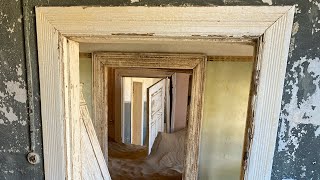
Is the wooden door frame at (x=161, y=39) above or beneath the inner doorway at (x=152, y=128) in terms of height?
above

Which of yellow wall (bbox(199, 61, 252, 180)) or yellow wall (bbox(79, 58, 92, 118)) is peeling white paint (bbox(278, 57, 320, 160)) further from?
yellow wall (bbox(79, 58, 92, 118))

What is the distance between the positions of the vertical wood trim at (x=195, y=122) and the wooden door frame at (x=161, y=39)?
1451 mm

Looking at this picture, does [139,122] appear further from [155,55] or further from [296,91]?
[296,91]

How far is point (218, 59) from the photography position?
2.37 metres

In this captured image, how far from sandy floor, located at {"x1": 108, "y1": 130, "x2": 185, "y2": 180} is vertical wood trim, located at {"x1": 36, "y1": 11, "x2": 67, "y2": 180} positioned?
2.63 m

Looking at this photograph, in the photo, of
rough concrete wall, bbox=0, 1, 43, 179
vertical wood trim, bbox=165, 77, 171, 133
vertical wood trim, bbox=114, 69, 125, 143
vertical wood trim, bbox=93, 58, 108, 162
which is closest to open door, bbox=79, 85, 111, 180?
rough concrete wall, bbox=0, 1, 43, 179

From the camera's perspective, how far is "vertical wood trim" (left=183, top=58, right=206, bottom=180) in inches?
92.6

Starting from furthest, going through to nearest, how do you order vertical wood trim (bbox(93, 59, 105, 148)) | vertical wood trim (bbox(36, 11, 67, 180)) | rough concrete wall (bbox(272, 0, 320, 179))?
vertical wood trim (bbox(93, 59, 105, 148)), vertical wood trim (bbox(36, 11, 67, 180)), rough concrete wall (bbox(272, 0, 320, 179))

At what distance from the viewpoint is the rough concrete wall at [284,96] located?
2.62ft

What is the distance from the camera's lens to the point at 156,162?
4.00m

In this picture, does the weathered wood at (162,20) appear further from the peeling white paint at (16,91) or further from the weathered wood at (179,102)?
the weathered wood at (179,102)

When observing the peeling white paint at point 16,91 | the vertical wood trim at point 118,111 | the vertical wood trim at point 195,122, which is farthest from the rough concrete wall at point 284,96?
the vertical wood trim at point 118,111

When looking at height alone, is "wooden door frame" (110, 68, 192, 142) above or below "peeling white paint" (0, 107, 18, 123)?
below

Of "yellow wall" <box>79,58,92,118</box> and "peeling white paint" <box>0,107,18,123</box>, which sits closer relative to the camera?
"peeling white paint" <box>0,107,18,123</box>
